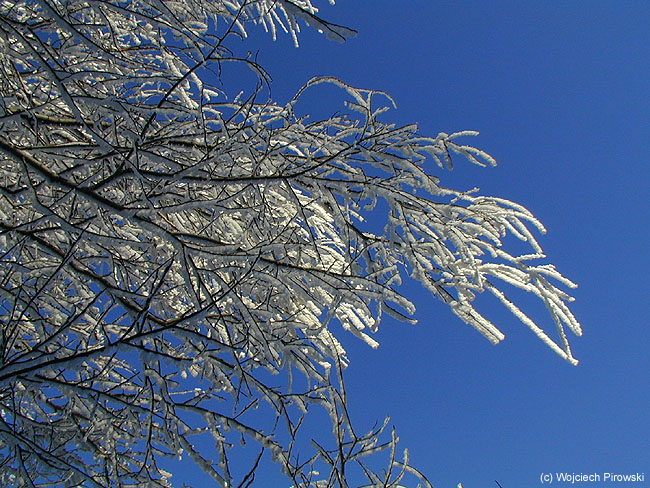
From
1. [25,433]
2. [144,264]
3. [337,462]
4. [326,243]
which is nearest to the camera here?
[337,462]

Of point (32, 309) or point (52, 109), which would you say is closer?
point (32, 309)

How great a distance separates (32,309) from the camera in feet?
8.79

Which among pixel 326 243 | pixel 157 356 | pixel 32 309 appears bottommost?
pixel 157 356

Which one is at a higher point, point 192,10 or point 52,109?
point 192,10

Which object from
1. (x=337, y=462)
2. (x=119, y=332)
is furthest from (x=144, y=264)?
(x=337, y=462)

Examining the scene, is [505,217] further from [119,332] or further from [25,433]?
[25,433]

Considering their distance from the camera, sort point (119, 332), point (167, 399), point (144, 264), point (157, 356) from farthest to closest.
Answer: point (119, 332), point (144, 264), point (167, 399), point (157, 356)

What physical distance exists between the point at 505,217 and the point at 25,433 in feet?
9.66

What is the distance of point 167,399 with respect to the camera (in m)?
2.49

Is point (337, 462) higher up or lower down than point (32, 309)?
lower down

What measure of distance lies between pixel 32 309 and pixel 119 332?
972 mm

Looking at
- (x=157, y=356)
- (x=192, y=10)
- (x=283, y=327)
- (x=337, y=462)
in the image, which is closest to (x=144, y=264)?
(x=283, y=327)

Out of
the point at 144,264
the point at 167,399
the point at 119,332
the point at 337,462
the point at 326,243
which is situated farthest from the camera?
the point at 326,243

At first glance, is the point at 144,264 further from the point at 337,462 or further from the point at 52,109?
the point at 337,462
